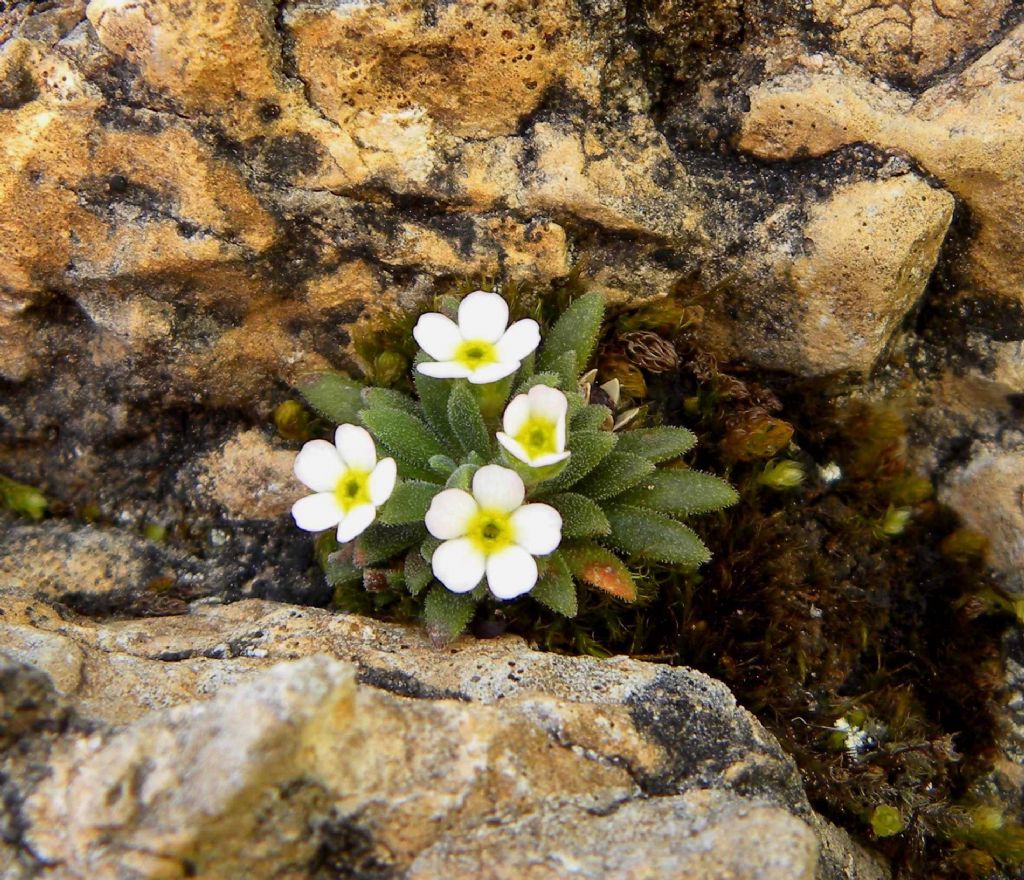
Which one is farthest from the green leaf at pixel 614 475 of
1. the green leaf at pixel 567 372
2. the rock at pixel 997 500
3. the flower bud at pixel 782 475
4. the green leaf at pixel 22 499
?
the green leaf at pixel 22 499

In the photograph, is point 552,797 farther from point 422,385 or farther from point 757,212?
point 757,212

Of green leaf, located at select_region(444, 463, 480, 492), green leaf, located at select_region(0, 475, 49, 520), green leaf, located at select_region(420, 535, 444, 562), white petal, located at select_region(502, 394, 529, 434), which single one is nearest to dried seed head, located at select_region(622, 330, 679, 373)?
white petal, located at select_region(502, 394, 529, 434)

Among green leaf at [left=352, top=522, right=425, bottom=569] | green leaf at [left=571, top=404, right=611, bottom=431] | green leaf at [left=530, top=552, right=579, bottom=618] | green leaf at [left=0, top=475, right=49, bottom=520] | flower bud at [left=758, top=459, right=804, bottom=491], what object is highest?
green leaf at [left=571, top=404, right=611, bottom=431]

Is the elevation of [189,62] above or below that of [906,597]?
above

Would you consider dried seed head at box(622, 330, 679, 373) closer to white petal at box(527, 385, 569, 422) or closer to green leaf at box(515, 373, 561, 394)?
green leaf at box(515, 373, 561, 394)

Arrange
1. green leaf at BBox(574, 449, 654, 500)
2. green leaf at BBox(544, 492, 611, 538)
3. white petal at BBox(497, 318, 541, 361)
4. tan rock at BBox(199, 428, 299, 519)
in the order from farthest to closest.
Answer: tan rock at BBox(199, 428, 299, 519)
green leaf at BBox(574, 449, 654, 500)
green leaf at BBox(544, 492, 611, 538)
white petal at BBox(497, 318, 541, 361)

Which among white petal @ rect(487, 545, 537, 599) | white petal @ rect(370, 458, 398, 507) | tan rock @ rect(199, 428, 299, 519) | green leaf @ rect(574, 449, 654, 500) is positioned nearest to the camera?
white petal @ rect(487, 545, 537, 599)

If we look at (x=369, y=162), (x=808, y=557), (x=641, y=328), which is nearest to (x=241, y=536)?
(x=369, y=162)
